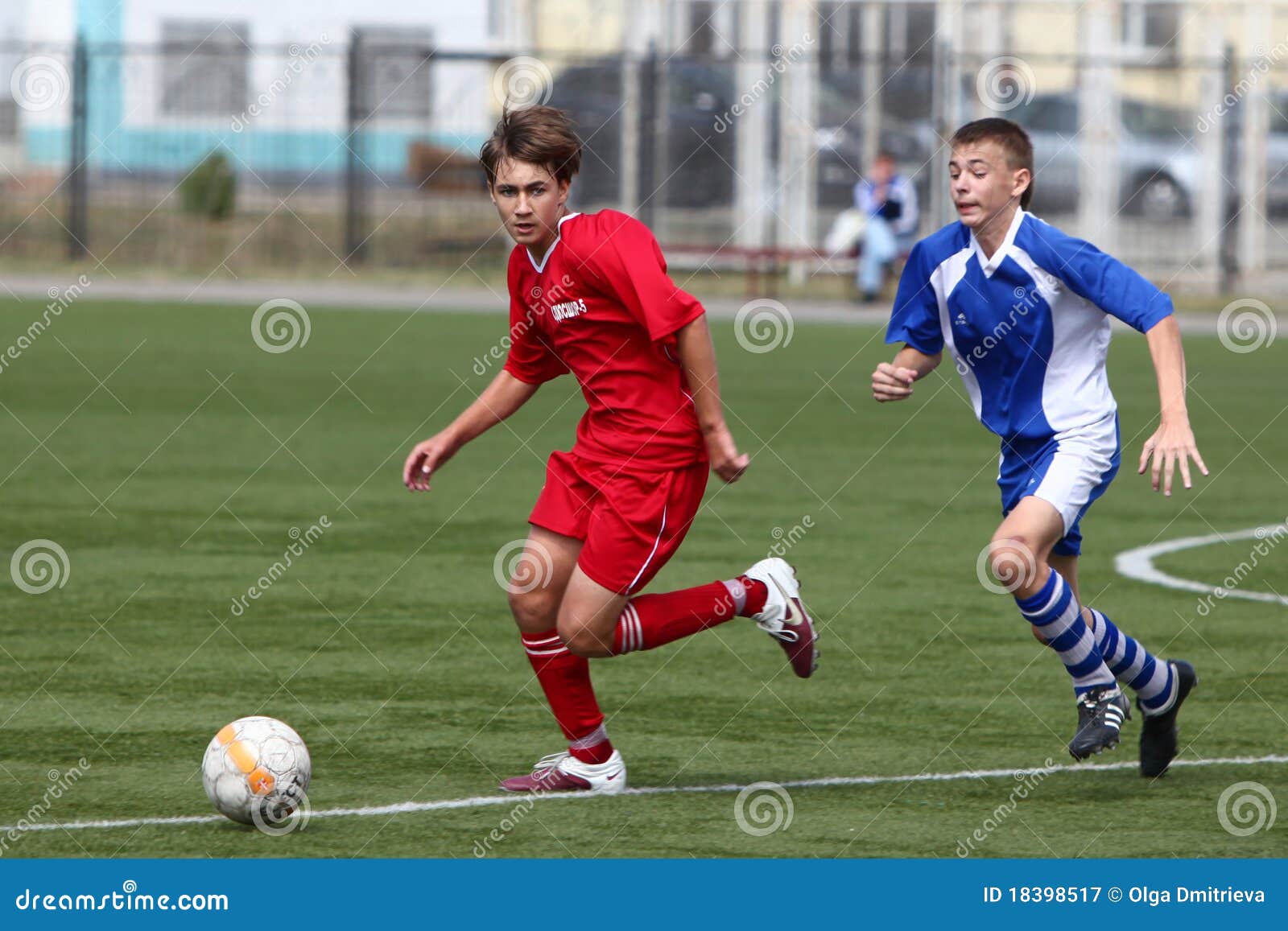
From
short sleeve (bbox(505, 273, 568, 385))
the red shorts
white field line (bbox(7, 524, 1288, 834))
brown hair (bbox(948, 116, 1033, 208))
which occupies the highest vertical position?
brown hair (bbox(948, 116, 1033, 208))

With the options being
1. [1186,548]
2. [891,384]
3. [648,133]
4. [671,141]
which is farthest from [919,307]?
[671,141]

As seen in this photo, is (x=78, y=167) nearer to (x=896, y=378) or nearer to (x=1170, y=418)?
(x=896, y=378)

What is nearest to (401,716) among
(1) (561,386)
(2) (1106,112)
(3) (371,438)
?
(3) (371,438)

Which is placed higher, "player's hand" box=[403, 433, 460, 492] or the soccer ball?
"player's hand" box=[403, 433, 460, 492]

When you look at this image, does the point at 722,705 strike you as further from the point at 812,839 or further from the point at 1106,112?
the point at 1106,112

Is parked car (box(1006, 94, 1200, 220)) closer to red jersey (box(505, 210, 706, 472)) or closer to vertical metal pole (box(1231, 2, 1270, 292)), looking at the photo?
vertical metal pole (box(1231, 2, 1270, 292))

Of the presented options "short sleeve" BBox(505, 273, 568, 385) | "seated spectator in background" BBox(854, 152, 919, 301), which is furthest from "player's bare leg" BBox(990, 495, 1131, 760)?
"seated spectator in background" BBox(854, 152, 919, 301)

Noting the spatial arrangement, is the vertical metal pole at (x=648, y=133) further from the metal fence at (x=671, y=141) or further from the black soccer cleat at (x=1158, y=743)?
the black soccer cleat at (x=1158, y=743)

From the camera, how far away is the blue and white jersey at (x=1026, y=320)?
614 cm

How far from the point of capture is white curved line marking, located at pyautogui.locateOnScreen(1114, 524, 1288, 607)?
30.8ft

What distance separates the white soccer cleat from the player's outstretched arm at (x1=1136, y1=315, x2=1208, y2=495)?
3.73 ft

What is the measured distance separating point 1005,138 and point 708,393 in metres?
1.21

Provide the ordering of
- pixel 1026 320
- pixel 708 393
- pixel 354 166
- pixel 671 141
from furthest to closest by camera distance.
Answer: pixel 671 141
pixel 354 166
pixel 1026 320
pixel 708 393

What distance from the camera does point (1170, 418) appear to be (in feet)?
18.4
